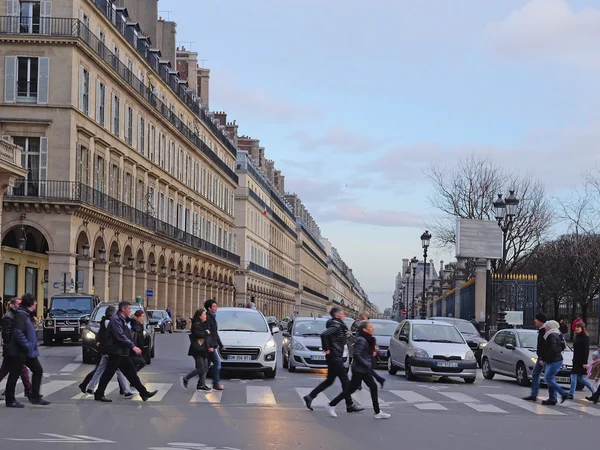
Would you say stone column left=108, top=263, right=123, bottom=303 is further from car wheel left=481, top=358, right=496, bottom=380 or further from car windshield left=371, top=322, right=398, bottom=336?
car wheel left=481, top=358, right=496, bottom=380

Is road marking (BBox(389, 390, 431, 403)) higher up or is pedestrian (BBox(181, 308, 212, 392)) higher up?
pedestrian (BBox(181, 308, 212, 392))

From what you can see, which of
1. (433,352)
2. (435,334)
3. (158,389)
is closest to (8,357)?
(158,389)

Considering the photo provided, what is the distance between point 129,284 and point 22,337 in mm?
44408

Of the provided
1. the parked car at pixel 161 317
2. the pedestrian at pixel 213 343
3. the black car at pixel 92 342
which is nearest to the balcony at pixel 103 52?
the parked car at pixel 161 317

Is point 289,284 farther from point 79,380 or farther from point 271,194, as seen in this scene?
point 79,380

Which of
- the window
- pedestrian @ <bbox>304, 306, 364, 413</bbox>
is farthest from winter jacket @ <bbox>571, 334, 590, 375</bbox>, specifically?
the window

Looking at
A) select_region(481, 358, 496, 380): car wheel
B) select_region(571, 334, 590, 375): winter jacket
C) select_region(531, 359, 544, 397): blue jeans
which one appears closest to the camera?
select_region(531, 359, 544, 397): blue jeans

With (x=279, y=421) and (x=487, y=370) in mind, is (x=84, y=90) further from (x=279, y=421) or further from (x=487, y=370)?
(x=279, y=421)

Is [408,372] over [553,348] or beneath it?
beneath

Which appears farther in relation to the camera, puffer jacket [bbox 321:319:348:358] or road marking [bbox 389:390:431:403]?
road marking [bbox 389:390:431:403]

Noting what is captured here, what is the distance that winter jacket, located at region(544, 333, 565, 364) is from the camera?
1864cm

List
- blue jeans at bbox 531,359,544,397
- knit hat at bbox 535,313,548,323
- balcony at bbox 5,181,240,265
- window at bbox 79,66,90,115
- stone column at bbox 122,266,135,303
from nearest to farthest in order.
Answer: blue jeans at bbox 531,359,544,397 < knit hat at bbox 535,313,548,323 < balcony at bbox 5,181,240,265 < window at bbox 79,66,90,115 < stone column at bbox 122,266,135,303

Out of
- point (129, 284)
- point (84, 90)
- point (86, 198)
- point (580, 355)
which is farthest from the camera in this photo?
point (129, 284)

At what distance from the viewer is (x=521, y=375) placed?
77.6 ft
